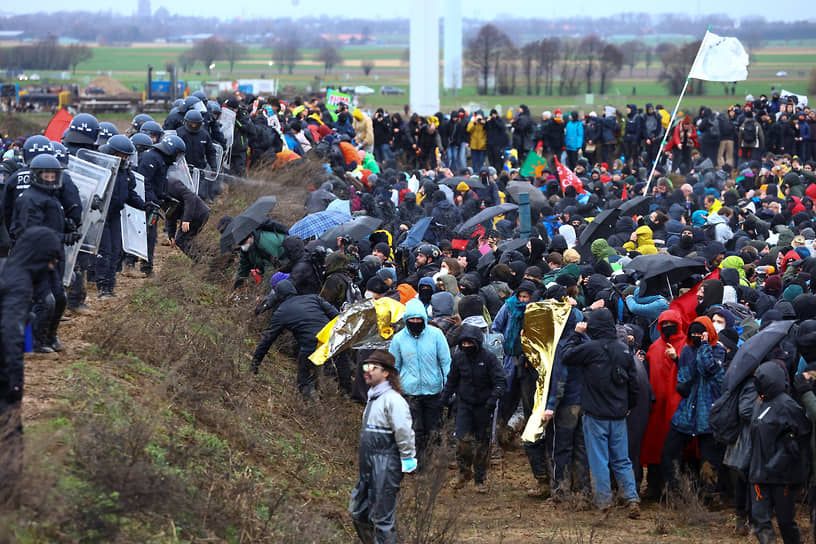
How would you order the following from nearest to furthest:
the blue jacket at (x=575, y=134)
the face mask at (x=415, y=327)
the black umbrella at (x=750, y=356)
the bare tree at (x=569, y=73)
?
the black umbrella at (x=750, y=356) → the face mask at (x=415, y=327) → the blue jacket at (x=575, y=134) → the bare tree at (x=569, y=73)

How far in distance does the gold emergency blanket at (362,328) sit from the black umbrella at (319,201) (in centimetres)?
685

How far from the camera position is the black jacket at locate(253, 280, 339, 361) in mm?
12102

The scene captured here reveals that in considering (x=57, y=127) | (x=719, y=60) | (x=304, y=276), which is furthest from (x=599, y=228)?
(x=57, y=127)

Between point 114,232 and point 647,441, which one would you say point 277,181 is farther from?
point 647,441

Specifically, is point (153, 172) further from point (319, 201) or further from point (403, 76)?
point (403, 76)

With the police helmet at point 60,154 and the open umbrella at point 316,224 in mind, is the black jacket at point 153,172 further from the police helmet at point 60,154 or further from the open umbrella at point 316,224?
the police helmet at point 60,154

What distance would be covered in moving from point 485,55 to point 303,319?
94118 mm

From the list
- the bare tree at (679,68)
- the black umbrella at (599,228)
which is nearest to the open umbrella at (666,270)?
the black umbrella at (599,228)

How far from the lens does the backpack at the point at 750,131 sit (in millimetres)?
30500

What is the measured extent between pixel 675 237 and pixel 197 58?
473 ft

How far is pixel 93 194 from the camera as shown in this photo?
11773 mm

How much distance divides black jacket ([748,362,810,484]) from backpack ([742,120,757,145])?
75.9ft

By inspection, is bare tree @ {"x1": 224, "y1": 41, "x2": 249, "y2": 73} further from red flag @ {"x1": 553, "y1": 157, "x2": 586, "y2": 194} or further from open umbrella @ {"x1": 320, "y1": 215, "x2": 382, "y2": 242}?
open umbrella @ {"x1": 320, "y1": 215, "x2": 382, "y2": 242}

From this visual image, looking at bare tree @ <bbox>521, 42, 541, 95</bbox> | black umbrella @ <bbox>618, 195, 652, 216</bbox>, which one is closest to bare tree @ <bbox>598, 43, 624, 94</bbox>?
bare tree @ <bbox>521, 42, 541, 95</bbox>
